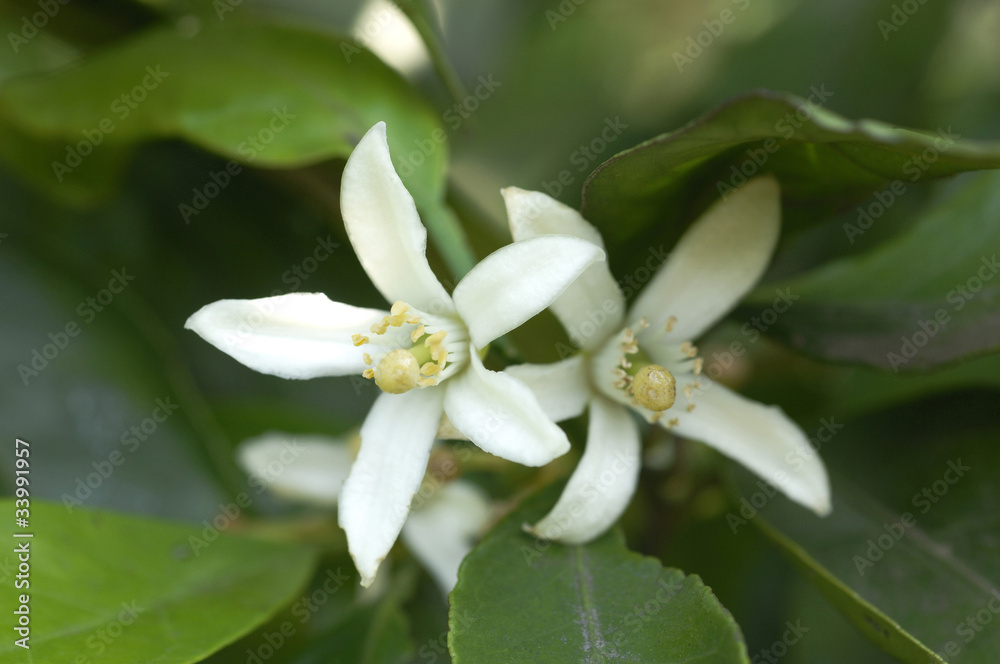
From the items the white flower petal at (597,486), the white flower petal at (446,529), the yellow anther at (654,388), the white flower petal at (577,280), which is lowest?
the white flower petal at (446,529)

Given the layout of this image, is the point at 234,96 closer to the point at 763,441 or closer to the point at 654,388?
the point at 654,388

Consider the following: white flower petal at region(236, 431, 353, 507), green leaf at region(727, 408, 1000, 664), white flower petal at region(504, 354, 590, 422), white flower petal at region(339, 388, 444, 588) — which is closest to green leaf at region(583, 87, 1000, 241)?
white flower petal at region(504, 354, 590, 422)

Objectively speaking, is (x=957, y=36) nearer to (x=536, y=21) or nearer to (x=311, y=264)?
(x=536, y=21)

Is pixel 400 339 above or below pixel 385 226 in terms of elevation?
below

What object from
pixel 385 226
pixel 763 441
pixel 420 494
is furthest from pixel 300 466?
pixel 763 441

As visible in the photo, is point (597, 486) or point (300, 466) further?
point (300, 466)

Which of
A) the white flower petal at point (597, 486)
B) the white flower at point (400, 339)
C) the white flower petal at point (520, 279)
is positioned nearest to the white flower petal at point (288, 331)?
the white flower at point (400, 339)

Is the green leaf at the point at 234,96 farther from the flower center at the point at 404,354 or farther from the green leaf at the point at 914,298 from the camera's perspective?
the green leaf at the point at 914,298
